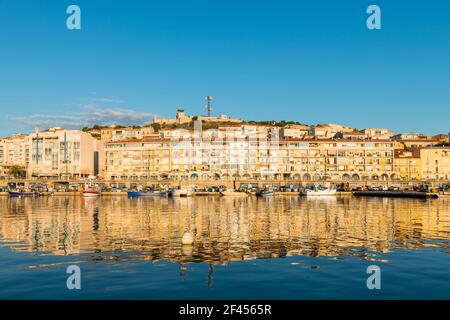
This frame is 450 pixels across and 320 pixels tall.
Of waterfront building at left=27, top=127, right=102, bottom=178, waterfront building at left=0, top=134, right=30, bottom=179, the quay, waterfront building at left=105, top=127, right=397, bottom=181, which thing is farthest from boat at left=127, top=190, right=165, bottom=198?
waterfront building at left=0, top=134, right=30, bottom=179

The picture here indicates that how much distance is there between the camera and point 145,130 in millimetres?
179000

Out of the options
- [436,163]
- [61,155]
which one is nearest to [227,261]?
[436,163]

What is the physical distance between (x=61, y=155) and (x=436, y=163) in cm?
10930

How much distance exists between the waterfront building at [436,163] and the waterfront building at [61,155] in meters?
98.0

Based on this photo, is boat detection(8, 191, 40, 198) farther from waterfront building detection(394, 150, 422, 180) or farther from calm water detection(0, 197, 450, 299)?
waterfront building detection(394, 150, 422, 180)

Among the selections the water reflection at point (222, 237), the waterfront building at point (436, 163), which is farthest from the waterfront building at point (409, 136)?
the water reflection at point (222, 237)

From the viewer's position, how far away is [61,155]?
150m

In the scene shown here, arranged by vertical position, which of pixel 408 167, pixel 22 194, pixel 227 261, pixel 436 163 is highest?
pixel 436 163

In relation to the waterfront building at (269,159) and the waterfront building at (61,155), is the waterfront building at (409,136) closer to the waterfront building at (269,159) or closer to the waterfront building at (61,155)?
the waterfront building at (269,159)

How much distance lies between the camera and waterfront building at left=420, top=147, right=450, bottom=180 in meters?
133

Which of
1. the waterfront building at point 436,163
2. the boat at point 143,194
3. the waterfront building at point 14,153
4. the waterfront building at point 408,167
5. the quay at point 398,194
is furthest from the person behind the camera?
the waterfront building at point 14,153

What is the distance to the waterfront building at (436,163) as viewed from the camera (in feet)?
435

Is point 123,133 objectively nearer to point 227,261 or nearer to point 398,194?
point 398,194
